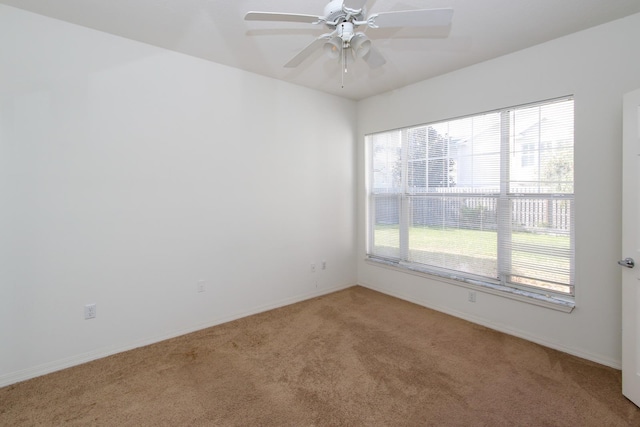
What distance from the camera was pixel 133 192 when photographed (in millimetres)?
2727

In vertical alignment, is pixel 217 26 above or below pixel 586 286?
above

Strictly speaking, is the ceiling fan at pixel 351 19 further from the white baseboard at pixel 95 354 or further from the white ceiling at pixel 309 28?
the white baseboard at pixel 95 354

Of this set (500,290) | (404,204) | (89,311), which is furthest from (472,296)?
(89,311)

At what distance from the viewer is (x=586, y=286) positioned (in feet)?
8.34

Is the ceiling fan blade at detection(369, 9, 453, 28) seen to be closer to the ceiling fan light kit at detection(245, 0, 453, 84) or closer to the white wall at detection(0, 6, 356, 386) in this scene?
the ceiling fan light kit at detection(245, 0, 453, 84)

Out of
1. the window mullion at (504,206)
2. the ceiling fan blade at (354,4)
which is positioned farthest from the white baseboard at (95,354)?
the ceiling fan blade at (354,4)

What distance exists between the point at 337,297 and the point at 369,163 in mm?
1909

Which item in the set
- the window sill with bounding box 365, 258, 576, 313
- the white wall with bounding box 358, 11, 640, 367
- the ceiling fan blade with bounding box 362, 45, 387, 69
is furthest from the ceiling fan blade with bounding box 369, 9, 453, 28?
the window sill with bounding box 365, 258, 576, 313

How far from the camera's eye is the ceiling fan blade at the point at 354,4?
1535 millimetres

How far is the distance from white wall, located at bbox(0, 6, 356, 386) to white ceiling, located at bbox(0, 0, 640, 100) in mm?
218

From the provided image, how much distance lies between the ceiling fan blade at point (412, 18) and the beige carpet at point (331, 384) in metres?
2.29

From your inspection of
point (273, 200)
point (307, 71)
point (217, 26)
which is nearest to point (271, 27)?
point (217, 26)

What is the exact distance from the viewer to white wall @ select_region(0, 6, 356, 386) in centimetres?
229

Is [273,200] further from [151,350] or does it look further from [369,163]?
[151,350]
